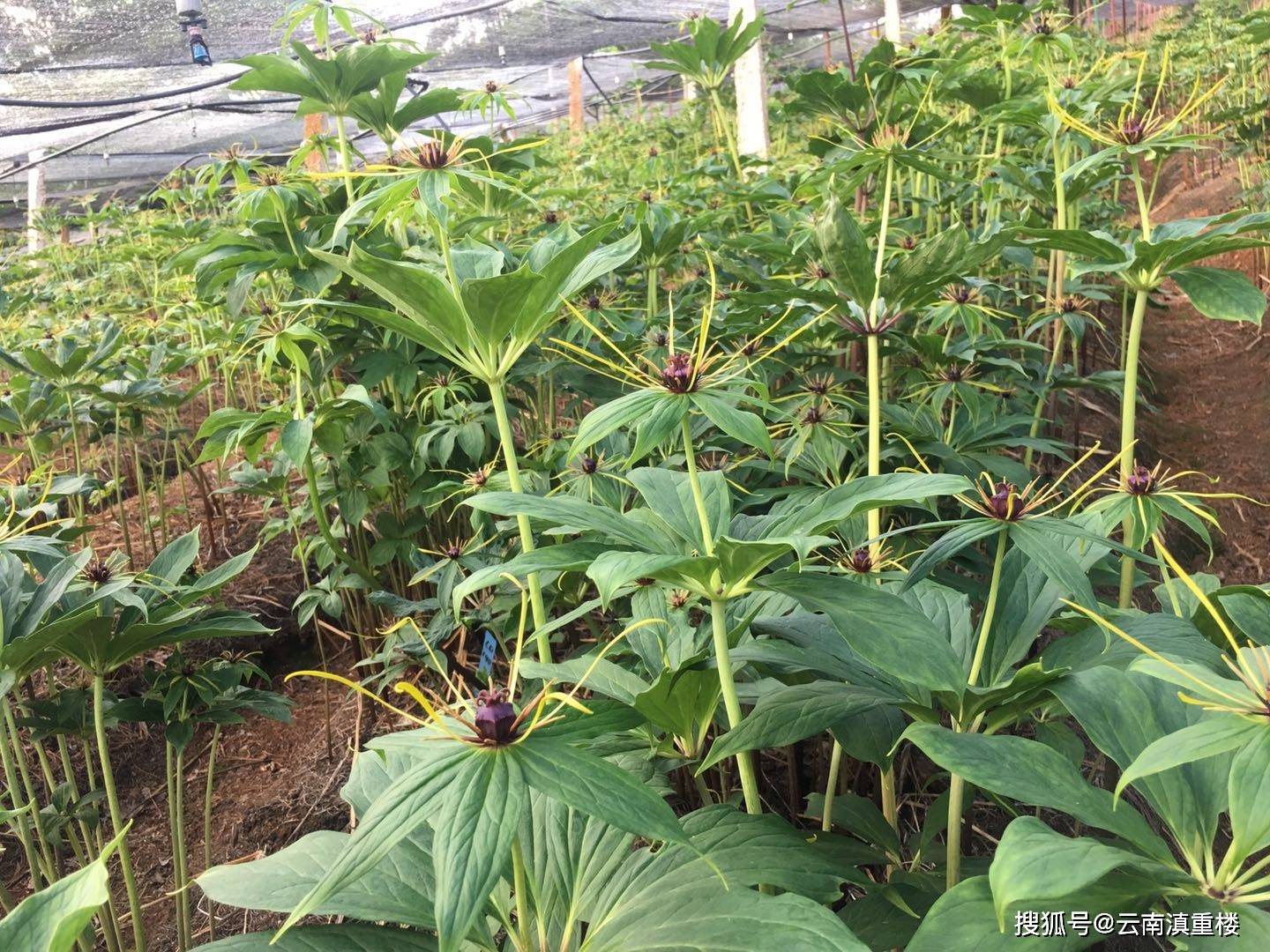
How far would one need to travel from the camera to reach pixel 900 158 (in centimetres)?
137

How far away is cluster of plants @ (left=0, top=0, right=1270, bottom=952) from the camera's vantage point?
24.3 inches

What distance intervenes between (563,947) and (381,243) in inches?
52.7

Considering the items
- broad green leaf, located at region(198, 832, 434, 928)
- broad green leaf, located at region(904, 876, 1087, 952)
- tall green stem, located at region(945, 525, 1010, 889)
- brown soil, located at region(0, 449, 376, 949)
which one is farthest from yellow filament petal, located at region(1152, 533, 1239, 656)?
brown soil, located at region(0, 449, 376, 949)

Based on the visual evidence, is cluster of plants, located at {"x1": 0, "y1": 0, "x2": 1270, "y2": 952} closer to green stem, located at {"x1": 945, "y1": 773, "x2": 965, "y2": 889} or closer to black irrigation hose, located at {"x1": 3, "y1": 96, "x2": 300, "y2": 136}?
green stem, located at {"x1": 945, "y1": 773, "x2": 965, "y2": 889}

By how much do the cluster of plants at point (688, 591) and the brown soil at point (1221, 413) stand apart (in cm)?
27

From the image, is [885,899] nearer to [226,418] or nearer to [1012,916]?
[1012,916]

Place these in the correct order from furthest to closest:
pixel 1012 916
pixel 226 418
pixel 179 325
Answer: pixel 179 325 → pixel 226 418 → pixel 1012 916

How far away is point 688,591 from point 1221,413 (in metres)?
3.04

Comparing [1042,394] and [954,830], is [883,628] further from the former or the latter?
[1042,394]

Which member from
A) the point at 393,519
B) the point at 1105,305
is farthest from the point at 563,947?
the point at 1105,305

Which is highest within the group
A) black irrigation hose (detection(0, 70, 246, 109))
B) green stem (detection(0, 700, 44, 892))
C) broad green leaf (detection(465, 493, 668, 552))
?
black irrigation hose (detection(0, 70, 246, 109))

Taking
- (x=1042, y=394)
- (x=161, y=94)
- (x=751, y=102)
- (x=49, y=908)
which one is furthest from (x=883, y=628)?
(x=161, y=94)

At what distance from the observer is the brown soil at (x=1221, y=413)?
8.34 feet

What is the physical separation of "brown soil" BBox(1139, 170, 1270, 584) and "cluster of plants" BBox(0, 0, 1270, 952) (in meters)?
0.27
